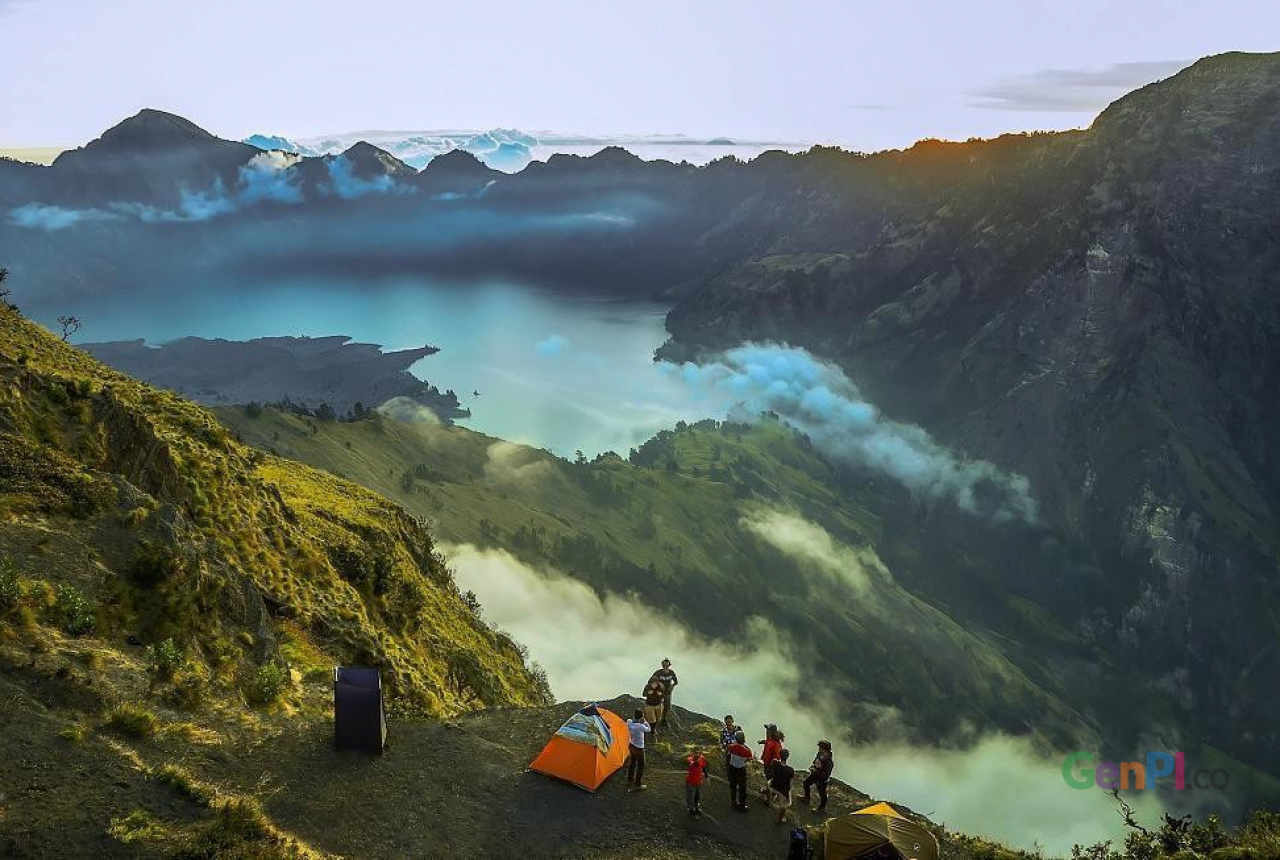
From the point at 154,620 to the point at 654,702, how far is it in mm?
19743

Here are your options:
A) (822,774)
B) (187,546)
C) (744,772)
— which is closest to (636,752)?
(744,772)

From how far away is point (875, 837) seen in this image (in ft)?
85.5

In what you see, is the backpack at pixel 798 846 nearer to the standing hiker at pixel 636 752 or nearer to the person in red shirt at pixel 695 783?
the person in red shirt at pixel 695 783

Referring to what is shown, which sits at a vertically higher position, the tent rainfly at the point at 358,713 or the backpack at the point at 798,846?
the tent rainfly at the point at 358,713

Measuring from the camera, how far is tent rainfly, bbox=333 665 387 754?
92.7 ft

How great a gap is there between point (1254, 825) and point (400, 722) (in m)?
31.6

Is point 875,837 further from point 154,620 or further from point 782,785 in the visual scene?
point 154,620

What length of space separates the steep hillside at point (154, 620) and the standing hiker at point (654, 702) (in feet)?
35.8

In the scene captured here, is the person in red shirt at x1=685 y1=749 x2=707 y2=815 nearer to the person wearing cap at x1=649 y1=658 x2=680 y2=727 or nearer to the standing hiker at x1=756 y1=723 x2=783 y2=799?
the standing hiker at x1=756 y1=723 x2=783 y2=799

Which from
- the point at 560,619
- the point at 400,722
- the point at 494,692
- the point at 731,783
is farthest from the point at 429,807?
the point at 560,619

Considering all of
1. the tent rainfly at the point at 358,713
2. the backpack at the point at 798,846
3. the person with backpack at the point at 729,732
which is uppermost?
the tent rainfly at the point at 358,713

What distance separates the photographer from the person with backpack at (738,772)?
2938cm

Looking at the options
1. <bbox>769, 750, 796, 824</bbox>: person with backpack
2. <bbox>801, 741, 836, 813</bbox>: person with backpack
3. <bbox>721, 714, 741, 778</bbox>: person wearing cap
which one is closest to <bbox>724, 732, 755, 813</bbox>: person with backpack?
<bbox>769, 750, 796, 824</bbox>: person with backpack

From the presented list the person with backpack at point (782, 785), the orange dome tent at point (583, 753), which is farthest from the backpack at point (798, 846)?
the orange dome tent at point (583, 753)
